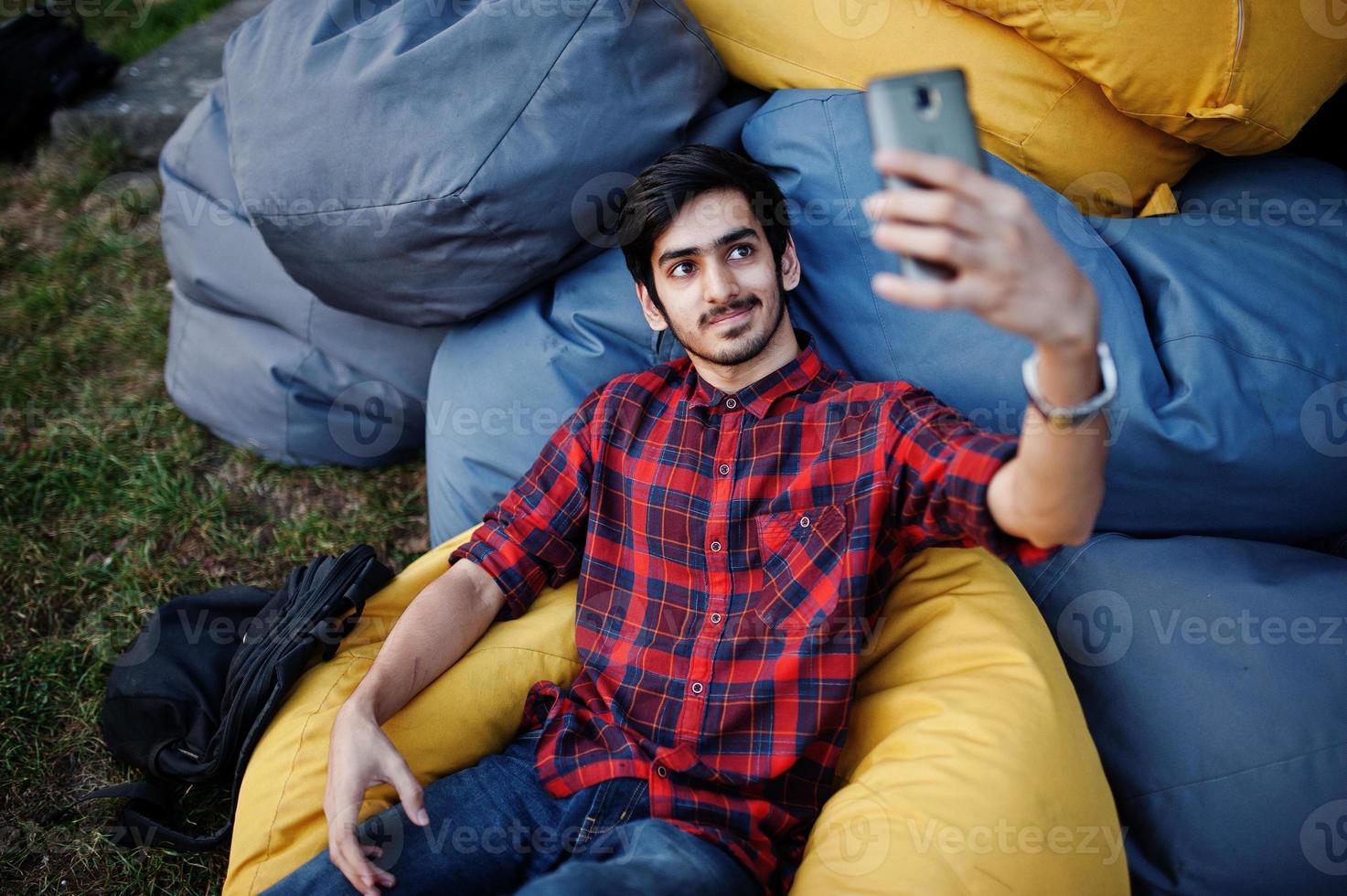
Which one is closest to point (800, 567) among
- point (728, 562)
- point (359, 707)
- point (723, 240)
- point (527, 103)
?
point (728, 562)

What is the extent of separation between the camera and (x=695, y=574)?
1.45 metres

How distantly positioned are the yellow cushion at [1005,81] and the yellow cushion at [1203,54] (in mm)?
55

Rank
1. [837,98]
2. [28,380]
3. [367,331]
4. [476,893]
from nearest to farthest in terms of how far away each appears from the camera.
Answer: [476,893]
[837,98]
[367,331]
[28,380]

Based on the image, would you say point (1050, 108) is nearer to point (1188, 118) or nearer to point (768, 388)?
point (1188, 118)

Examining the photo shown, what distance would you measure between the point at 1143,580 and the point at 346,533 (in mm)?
1570

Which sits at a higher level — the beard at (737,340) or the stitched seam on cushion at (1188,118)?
the stitched seam on cushion at (1188,118)

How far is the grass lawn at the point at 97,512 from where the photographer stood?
169 cm

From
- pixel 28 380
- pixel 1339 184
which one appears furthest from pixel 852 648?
pixel 28 380

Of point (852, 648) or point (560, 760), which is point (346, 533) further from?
point (852, 648)

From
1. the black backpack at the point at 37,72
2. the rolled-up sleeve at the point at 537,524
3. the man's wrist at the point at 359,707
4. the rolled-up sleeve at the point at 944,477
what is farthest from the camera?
the black backpack at the point at 37,72

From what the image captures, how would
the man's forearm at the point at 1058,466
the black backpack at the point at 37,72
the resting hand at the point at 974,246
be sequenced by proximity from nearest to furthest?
the resting hand at the point at 974,246, the man's forearm at the point at 1058,466, the black backpack at the point at 37,72

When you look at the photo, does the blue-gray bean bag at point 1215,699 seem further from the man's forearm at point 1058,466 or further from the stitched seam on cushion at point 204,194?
the stitched seam on cushion at point 204,194

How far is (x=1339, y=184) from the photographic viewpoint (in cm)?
172

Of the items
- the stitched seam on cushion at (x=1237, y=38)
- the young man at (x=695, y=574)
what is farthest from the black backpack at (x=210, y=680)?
the stitched seam on cushion at (x=1237, y=38)
